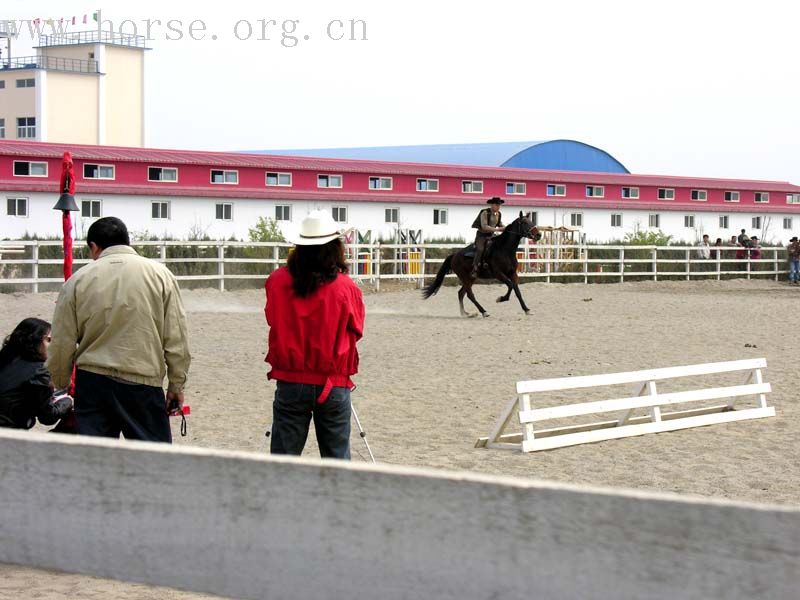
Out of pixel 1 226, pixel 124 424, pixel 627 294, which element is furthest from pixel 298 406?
pixel 1 226

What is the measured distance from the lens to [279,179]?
4844 cm

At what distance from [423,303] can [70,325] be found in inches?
788

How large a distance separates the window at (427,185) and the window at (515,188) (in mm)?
3839

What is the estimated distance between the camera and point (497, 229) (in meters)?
21.1

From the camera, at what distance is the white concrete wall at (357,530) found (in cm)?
258

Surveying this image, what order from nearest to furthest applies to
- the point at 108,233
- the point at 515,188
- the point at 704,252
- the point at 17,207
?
1. the point at 108,233
2. the point at 704,252
3. the point at 17,207
4. the point at 515,188

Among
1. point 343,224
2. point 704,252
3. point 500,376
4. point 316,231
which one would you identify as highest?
point 343,224

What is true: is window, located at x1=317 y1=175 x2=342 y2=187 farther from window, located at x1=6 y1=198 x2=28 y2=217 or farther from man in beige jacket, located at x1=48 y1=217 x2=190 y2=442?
man in beige jacket, located at x1=48 y1=217 x2=190 y2=442

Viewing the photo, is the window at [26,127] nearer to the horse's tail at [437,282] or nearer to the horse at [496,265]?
the horse's tail at [437,282]

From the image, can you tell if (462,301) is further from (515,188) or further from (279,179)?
(515,188)

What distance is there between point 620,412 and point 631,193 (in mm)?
49003

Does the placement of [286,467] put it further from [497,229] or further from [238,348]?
[497,229]

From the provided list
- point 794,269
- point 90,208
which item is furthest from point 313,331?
point 90,208

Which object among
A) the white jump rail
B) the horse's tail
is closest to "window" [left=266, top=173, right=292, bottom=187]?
the horse's tail
